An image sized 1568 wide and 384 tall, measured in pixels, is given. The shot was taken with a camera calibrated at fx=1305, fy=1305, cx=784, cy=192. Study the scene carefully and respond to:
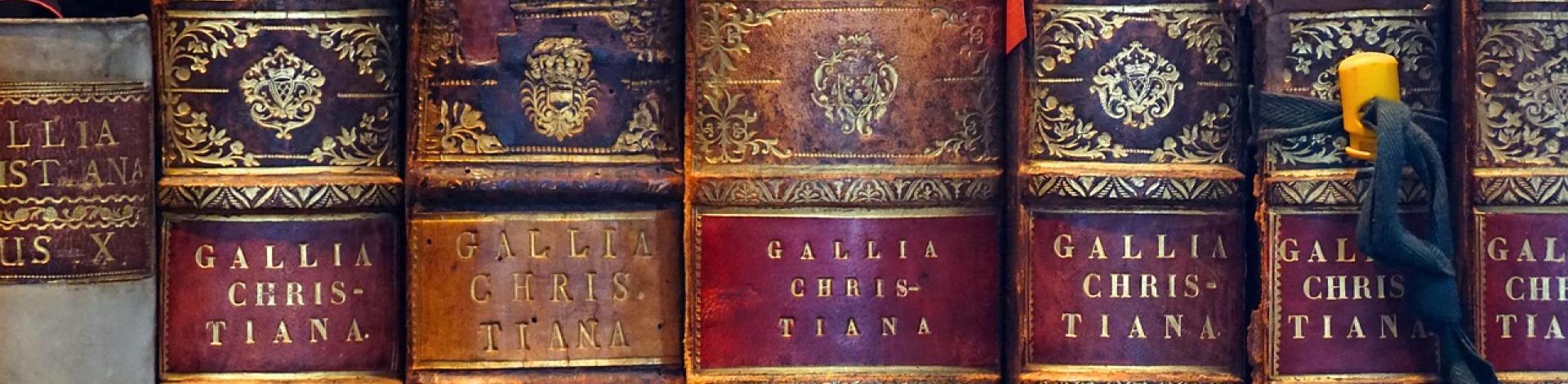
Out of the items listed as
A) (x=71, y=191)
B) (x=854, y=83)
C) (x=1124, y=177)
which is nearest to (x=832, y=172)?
(x=854, y=83)

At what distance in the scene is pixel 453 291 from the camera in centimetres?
201

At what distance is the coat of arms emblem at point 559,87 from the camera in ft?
6.52

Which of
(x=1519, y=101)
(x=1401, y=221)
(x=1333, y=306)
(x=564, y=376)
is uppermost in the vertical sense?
(x=1519, y=101)

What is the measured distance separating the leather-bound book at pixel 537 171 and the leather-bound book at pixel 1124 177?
0.55 m

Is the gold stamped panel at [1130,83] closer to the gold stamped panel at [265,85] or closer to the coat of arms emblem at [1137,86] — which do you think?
the coat of arms emblem at [1137,86]

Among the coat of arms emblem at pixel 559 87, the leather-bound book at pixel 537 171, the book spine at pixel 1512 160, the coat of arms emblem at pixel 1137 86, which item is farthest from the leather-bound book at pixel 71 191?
the book spine at pixel 1512 160

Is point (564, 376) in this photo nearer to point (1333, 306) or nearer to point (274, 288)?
point (274, 288)

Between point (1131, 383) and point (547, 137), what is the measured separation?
97cm

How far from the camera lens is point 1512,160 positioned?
191 cm

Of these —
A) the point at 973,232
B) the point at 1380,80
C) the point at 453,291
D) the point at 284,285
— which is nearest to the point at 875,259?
the point at 973,232

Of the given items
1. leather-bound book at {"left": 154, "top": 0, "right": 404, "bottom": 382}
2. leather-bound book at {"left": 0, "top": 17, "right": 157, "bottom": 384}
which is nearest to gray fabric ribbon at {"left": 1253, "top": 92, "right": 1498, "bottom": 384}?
leather-bound book at {"left": 154, "top": 0, "right": 404, "bottom": 382}

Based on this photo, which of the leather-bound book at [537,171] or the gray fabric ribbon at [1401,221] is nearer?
the gray fabric ribbon at [1401,221]

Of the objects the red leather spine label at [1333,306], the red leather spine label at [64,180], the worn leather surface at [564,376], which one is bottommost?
the worn leather surface at [564,376]

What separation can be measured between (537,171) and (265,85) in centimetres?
43
